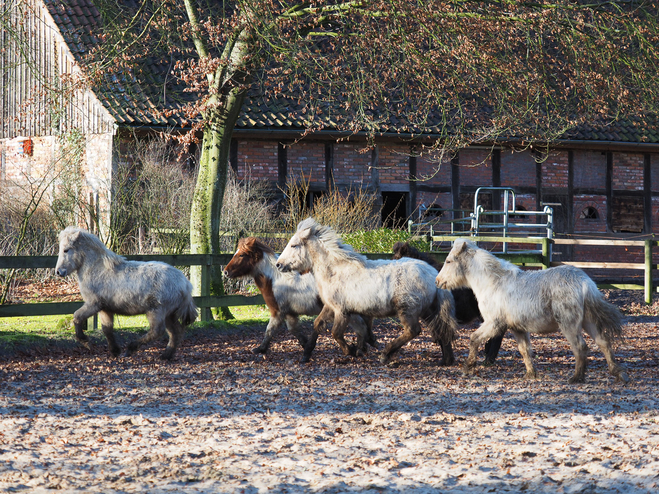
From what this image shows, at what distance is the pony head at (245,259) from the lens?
9.45 m

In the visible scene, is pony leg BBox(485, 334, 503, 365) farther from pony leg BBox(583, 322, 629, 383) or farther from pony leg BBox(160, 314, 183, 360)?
pony leg BBox(160, 314, 183, 360)

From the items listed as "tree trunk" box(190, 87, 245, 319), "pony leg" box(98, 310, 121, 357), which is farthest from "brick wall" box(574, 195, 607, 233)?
"pony leg" box(98, 310, 121, 357)

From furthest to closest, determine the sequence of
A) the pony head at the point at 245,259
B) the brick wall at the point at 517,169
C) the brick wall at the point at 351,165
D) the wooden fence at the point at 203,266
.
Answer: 1. the brick wall at the point at 517,169
2. the brick wall at the point at 351,165
3. the wooden fence at the point at 203,266
4. the pony head at the point at 245,259

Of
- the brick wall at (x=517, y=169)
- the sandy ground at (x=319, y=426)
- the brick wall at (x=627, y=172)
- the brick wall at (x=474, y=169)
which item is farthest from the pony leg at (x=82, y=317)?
the brick wall at (x=627, y=172)

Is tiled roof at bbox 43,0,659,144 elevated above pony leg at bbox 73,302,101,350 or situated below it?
above

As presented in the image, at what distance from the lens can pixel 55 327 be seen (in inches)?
488

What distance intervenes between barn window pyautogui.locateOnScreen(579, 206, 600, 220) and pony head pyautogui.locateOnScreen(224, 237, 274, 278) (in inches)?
656

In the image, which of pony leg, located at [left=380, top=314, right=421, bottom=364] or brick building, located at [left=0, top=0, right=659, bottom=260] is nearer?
pony leg, located at [left=380, top=314, right=421, bottom=364]

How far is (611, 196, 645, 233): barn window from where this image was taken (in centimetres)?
2412

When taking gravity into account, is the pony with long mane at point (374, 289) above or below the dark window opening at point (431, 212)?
below

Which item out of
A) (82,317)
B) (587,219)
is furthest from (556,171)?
(82,317)

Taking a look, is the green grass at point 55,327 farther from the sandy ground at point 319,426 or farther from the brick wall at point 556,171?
the brick wall at point 556,171

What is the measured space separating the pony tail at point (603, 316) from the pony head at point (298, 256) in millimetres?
3166

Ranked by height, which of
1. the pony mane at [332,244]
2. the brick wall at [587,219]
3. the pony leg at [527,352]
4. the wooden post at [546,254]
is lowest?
the pony leg at [527,352]
